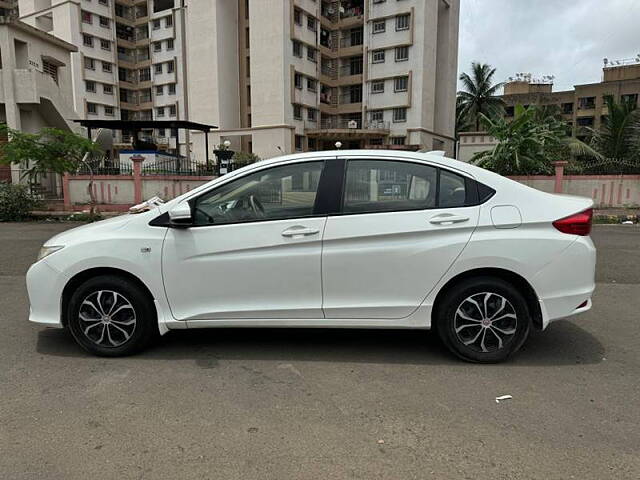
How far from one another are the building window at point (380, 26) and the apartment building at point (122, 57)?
20.0 m

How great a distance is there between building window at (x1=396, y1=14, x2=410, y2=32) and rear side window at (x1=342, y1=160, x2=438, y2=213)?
39658mm

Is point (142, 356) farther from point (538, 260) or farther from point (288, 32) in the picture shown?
point (288, 32)

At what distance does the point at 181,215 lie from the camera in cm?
372

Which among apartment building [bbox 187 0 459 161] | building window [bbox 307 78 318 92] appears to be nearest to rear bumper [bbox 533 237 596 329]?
apartment building [bbox 187 0 459 161]

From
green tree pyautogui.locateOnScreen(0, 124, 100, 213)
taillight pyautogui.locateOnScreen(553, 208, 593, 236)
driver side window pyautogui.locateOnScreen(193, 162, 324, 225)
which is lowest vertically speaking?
taillight pyautogui.locateOnScreen(553, 208, 593, 236)

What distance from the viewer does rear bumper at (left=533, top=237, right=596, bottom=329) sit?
3.68m

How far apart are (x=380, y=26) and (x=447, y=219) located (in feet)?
135

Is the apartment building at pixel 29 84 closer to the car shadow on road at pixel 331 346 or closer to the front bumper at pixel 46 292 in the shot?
the front bumper at pixel 46 292

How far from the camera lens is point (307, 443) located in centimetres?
279

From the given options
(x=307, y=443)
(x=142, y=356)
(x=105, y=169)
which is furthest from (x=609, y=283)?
(x=105, y=169)

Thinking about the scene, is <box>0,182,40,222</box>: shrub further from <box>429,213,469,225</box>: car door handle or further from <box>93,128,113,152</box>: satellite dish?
<box>429,213,469,225</box>: car door handle

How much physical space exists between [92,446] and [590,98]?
71914 millimetres

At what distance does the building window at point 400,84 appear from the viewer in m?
39.9

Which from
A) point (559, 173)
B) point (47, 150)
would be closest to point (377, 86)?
point (559, 173)
